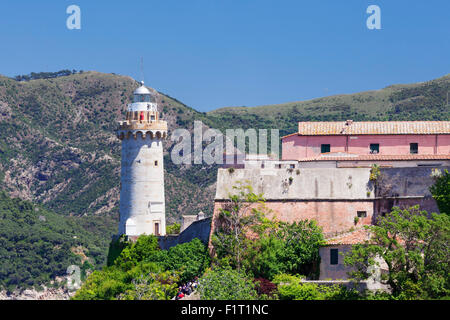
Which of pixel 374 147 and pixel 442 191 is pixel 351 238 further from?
pixel 374 147

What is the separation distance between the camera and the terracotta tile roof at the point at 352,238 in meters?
42.7

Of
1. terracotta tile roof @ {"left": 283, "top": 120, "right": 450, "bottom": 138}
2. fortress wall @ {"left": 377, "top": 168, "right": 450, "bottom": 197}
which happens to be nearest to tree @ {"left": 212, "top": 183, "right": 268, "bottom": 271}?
fortress wall @ {"left": 377, "top": 168, "right": 450, "bottom": 197}

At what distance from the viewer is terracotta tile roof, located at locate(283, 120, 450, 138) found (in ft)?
178

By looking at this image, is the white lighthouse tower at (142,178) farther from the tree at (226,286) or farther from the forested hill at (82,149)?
the forested hill at (82,149)

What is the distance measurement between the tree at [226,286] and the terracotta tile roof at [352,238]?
4.68 meters

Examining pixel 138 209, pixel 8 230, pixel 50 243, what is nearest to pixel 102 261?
pixel 50 243

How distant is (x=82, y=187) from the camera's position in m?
131

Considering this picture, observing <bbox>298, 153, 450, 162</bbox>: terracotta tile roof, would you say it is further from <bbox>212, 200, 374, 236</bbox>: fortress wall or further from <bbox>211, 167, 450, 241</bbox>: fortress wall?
<bbox>212, 200, 374, 236</bbox>: fortress wall

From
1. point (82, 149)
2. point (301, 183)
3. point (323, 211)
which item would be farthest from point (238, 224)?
point (82, 149)

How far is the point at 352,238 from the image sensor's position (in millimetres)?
43219

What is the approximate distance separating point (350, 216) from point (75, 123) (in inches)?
4178

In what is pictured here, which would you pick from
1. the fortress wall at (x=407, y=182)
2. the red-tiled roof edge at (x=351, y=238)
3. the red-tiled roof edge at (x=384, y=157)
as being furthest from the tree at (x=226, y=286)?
the red-tiled roof edge at (x=384, y=157)

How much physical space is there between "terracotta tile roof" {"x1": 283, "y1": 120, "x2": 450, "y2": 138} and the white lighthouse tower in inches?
411

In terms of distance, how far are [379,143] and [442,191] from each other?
32.3 feet
